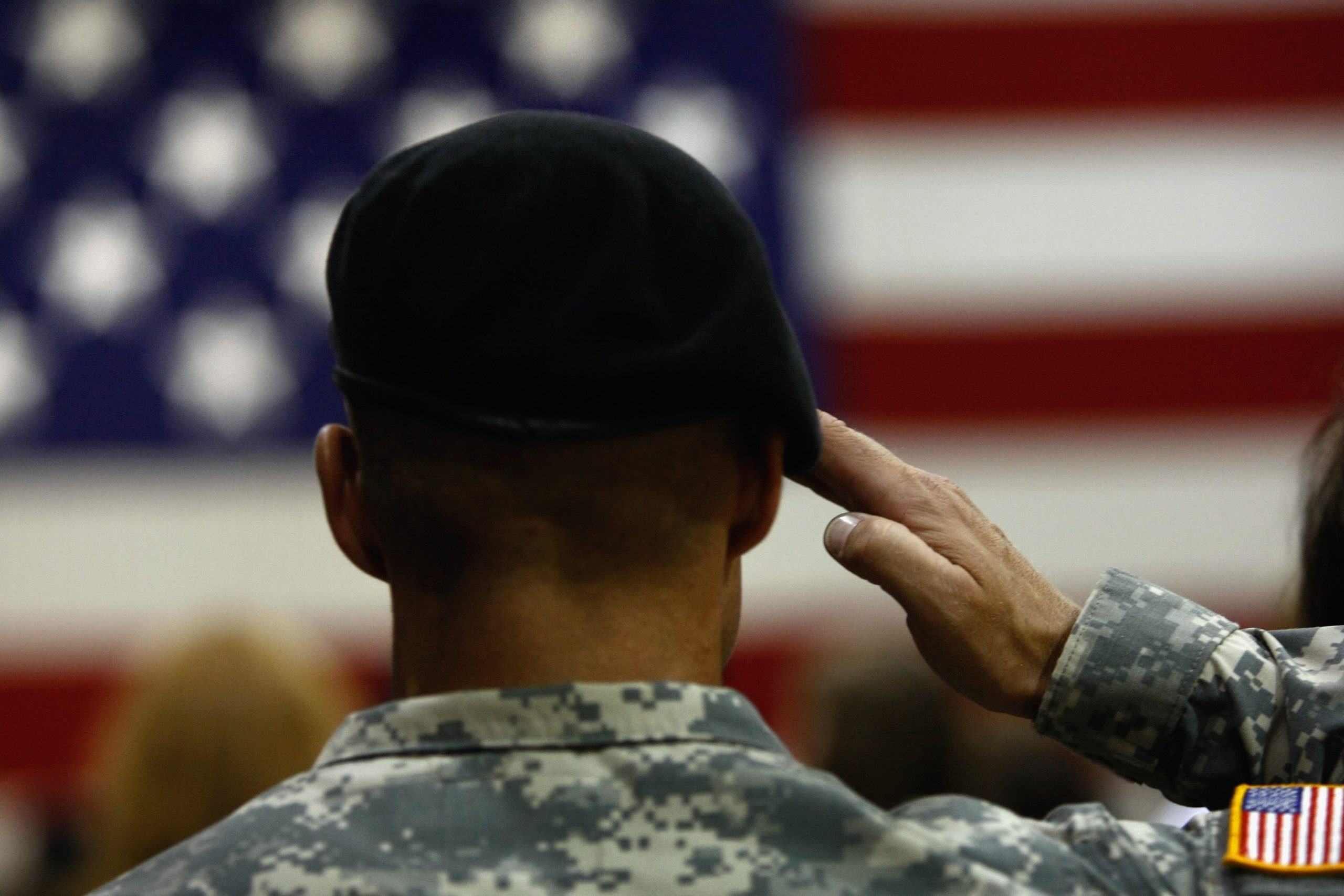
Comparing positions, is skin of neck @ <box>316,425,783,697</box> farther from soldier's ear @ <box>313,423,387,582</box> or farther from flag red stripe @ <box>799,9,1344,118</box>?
flag red stripe @ <box>799,9,1344,118</box>

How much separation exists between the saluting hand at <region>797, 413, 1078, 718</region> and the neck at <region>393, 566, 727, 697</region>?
0.86ft

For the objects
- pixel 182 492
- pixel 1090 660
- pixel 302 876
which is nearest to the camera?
pixel 302 876

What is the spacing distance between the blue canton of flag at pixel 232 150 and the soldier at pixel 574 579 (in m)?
3.62

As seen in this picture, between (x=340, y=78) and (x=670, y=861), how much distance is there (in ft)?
13.1

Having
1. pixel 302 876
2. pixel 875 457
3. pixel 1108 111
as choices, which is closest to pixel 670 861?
pixel 302 876

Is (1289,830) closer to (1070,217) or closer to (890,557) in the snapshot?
(890,557)

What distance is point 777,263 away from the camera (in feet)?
14.9

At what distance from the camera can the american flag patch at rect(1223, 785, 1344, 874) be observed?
A: 0.85 meters

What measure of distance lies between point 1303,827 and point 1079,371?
3.68 meters

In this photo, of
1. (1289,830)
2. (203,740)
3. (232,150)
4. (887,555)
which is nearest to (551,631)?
(887,555)

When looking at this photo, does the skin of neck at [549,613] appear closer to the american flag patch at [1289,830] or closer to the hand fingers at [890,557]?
the hand fingers at [890,557]

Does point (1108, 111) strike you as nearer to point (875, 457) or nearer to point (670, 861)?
point (875, 457)

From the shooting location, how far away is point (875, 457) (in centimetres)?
113

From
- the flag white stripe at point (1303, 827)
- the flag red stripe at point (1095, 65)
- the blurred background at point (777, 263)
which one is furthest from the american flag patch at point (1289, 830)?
the flag red stripe at point (1095, 65)
